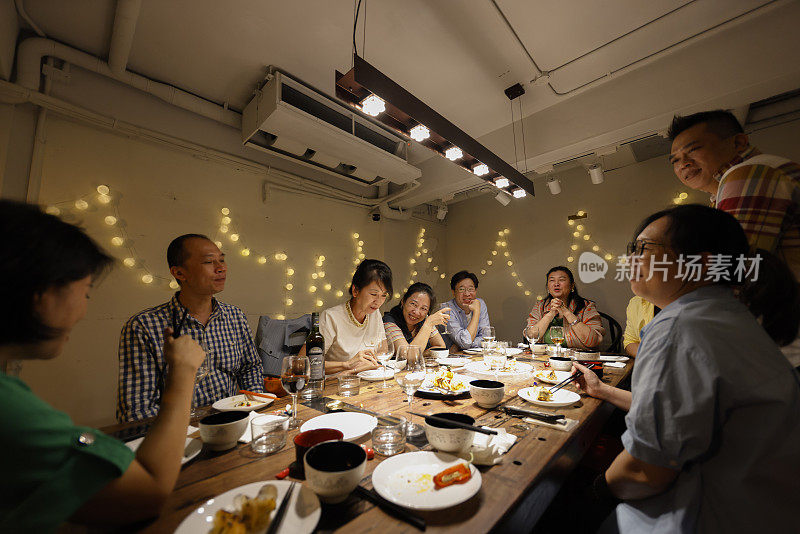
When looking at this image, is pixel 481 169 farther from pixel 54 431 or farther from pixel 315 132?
pixel 54 431

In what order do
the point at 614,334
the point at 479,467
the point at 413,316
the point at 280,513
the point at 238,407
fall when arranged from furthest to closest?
the point at 614,334 < the point at 413,316 < the point at 238,407 < the point at 479,467 < the point at 280,513

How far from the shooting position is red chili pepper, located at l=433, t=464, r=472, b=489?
0.75 metres

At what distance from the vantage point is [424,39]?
236 cm

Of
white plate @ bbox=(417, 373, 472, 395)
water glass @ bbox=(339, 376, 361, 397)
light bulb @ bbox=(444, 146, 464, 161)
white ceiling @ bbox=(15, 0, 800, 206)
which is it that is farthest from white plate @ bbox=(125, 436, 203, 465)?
white ceiling @ bbox=(15, 0, 800, 206)

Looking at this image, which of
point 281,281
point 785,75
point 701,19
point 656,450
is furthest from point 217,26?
point 785,75

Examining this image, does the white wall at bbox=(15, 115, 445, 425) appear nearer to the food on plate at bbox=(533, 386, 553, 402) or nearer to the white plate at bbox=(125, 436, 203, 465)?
the white plate at bbox=(125, 436, 203, 465)

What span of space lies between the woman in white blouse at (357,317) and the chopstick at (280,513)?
162 cm

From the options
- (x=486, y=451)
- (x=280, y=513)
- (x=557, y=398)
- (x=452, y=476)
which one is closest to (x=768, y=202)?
(x=557, y=398)

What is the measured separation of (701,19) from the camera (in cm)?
221

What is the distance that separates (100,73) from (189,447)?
321 centimetres

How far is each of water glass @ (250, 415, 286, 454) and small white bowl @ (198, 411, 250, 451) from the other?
0.22ft

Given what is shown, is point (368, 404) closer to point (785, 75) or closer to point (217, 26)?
point (217, 26)

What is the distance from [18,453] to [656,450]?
1410mm

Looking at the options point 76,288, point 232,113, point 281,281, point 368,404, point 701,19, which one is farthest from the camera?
point 281,281
